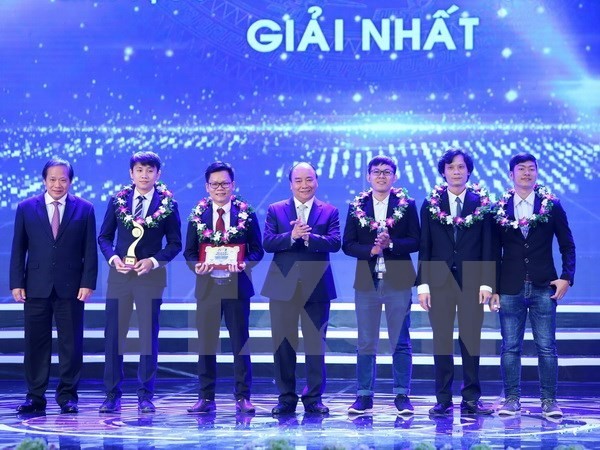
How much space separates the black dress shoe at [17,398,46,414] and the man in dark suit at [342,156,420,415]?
185cm

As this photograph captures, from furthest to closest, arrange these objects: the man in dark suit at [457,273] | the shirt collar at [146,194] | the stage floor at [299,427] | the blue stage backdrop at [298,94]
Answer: the blue stage backdrop at [298,94] → the shirt collar at [146,194] → the man in dark suit at [457,273] → the stage floor at [299,427]

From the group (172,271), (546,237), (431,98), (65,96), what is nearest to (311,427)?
(546,237)

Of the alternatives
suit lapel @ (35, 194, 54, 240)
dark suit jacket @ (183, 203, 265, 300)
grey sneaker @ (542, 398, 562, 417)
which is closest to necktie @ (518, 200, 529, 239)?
grey sneaker @ (542, 398, 562, 417)

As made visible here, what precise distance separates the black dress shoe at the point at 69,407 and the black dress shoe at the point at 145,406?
1.25 ft

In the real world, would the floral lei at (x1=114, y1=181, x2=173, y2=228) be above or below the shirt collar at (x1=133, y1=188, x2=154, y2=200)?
below

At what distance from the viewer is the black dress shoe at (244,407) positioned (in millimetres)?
Result: 5504

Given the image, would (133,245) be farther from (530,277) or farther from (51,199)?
(530,277)

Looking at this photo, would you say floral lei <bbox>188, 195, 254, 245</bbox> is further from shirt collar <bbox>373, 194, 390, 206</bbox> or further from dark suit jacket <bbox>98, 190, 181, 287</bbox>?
shirt collar <bbox>373, 194, 390, 206</bbox>

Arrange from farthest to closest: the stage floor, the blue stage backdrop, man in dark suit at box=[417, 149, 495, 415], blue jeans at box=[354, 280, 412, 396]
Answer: the blue stage backdrop → blue jeans at box=[354, 280, 412, 396] → man in dark suit at box=[417, 149, 495, 415] → the stage floor

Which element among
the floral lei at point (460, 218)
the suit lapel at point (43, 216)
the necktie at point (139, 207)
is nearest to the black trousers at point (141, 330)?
the necktie at point (139, 207)

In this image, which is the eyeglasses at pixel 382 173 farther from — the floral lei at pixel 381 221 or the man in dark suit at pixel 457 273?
the man in dark suit at pixel 457 273

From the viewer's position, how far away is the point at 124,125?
7.55 metres

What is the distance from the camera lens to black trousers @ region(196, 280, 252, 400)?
18.2 feet

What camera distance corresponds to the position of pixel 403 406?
547cm
